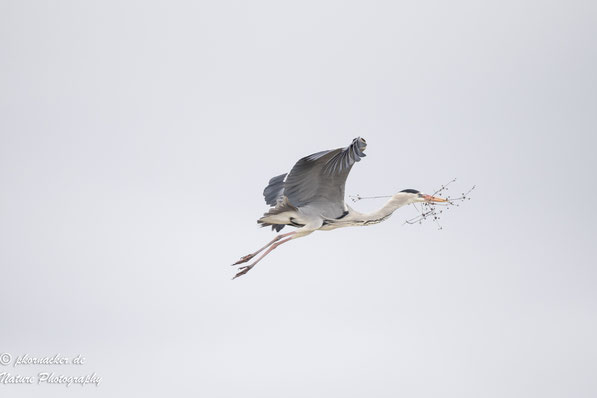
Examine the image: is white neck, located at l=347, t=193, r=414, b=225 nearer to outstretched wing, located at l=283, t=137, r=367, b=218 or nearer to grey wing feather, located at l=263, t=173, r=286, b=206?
outstretched wing, located at l=283, t=137, r=367, b=218

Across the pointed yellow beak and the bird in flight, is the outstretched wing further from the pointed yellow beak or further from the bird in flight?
the pointed yellow beak

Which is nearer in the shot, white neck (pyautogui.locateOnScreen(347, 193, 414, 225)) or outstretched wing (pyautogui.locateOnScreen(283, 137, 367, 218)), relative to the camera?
outstretched wing (pyautogui.locateOnScreen(283, 137, 367, 218))

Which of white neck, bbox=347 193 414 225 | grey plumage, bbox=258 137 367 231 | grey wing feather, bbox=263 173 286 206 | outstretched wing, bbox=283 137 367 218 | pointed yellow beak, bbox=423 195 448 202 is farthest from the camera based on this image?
grey wing feather, bbox=263 173 286 206

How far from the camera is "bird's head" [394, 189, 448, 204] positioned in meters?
18.8

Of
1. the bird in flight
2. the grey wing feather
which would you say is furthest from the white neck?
the grey wing feather

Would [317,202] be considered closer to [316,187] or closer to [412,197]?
[316,187]

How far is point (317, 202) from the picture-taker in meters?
18.1

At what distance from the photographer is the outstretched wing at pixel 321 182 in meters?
17.0

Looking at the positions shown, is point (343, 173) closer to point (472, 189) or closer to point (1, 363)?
point (472, 189)

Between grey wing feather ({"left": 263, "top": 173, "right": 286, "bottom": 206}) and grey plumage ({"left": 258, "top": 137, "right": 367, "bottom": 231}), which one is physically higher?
grey wing feather ({"left": 263, "top": 173, "right": 286, "bottom": 206})

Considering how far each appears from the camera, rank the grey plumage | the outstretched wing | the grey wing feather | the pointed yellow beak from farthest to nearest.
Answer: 1. the grey wing feather
2. the pointed yellow beak
3. the grey plumage
4. the outstretched wing

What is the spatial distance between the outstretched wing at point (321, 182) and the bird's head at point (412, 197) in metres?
1.25

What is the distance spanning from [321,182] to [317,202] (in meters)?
0.46

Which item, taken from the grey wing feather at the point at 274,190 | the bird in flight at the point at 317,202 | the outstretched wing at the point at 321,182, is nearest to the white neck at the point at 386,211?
the bird in flight at the point at 317,202
